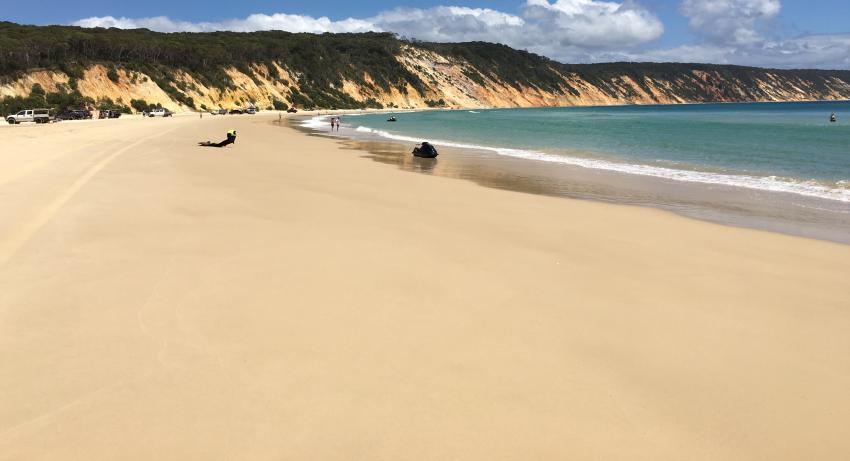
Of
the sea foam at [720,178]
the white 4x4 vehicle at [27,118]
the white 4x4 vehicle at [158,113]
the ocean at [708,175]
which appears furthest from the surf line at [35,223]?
the white 4x4 vehicle at [158,113]

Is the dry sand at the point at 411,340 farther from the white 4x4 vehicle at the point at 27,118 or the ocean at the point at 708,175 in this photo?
the white 4x4 vehicle at the point at 27,118

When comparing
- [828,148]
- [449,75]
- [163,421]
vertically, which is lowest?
[163,421]

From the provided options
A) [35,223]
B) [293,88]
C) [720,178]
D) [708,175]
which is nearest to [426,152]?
[708,175]

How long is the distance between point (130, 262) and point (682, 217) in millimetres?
9101

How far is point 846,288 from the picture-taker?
22.2ft

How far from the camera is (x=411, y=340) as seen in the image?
5031 mm

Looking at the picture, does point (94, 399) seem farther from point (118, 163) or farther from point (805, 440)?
point (118, 163)

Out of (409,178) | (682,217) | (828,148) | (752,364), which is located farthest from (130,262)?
(828,148)

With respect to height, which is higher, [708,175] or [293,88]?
[293,88]

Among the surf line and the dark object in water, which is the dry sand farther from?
the dark object in water

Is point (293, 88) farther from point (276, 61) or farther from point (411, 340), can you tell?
point (411, 340)

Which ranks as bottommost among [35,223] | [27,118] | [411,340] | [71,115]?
[411,340]

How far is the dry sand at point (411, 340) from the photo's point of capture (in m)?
3.63

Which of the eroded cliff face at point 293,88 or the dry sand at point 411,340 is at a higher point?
the eroded cliff face at point 293,88
